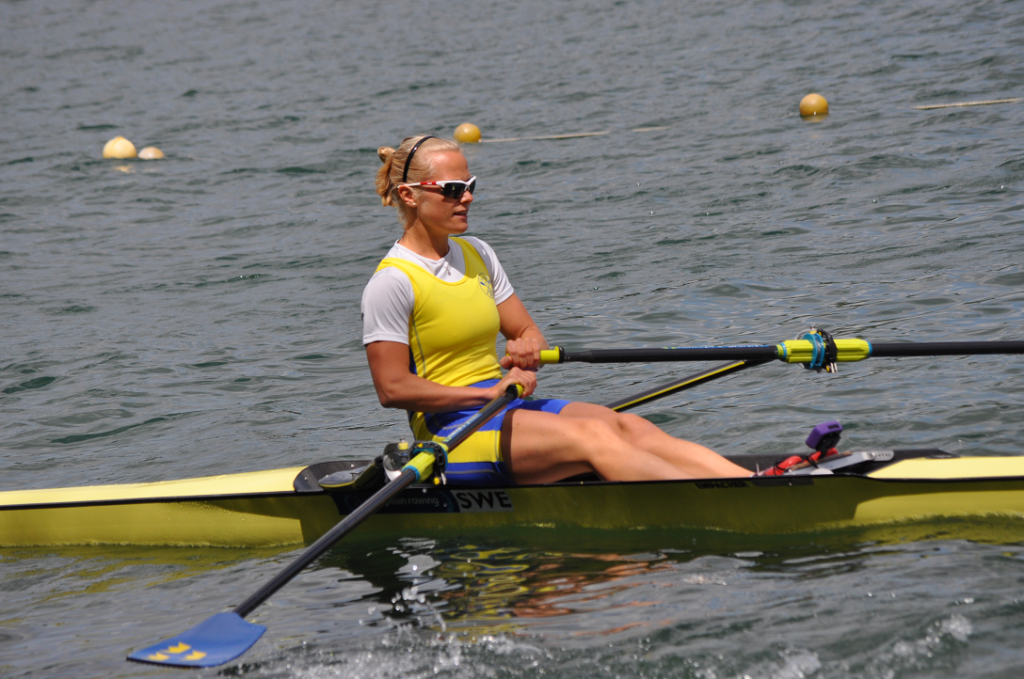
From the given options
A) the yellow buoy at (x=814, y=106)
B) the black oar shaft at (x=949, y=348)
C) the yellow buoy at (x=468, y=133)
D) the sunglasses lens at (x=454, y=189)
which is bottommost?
the black oar shaft at (x=949, y=348)

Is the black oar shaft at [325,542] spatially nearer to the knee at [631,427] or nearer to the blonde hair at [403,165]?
the knee at [631,427]

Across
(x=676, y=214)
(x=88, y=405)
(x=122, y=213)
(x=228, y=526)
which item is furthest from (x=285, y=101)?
(x=228, y=526)

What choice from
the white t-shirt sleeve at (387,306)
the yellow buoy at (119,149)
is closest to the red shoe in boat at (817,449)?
the white t-shirt sleeve at (387,306)

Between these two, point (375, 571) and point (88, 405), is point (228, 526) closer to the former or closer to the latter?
point (375, 571)

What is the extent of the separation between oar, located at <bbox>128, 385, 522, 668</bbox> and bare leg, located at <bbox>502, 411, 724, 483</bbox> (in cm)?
17

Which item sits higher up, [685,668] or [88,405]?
[88,405]

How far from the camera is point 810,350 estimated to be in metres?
4.51

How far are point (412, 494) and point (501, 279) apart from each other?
103cm

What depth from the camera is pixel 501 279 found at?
188 inches

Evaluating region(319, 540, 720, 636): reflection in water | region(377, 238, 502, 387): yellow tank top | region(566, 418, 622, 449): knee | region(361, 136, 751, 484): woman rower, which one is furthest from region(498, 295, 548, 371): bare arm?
region(319, 540, 720, 636): reflection in water

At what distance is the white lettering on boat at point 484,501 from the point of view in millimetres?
4488

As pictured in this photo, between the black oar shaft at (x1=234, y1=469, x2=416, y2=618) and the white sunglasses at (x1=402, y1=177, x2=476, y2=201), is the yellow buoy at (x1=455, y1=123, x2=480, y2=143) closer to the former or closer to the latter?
the white sunglasses at (x1=402, y1=177, x2=476, y2=201)

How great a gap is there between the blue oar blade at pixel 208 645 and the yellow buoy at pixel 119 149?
14.2 meters

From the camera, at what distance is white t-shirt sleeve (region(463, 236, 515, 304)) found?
4695mm
